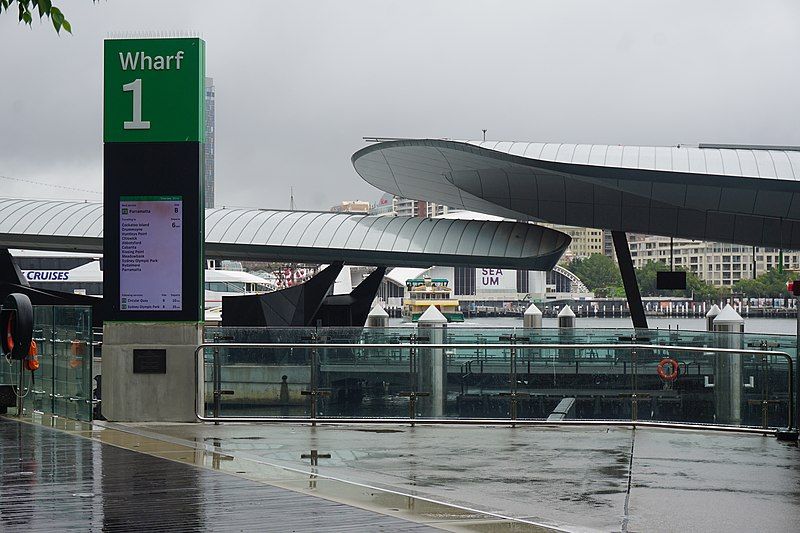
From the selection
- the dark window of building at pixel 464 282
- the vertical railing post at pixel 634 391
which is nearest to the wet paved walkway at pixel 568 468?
the vertical railing post at pixel 634 391

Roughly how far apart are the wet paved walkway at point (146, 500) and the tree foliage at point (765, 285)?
94.5 metres

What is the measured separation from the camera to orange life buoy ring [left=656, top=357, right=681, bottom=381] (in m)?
16.0

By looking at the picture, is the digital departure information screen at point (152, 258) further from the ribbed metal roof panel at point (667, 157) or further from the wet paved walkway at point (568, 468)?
the ribbed metal roof panel at point (667, 157)

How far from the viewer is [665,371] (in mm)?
16188

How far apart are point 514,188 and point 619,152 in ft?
20.0

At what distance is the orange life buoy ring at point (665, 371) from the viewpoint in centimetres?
1596

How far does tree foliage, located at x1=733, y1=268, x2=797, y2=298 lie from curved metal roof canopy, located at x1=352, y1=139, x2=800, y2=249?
52.6m

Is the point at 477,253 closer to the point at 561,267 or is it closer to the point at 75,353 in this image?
the point at 75,353

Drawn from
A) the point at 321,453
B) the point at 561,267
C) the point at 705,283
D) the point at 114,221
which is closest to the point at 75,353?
the point at 114,221

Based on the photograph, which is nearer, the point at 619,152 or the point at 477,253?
the point at 619,152

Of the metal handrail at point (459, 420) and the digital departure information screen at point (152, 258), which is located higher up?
the digital departure information screen at point (152, 258)

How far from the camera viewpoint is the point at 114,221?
16219 mm

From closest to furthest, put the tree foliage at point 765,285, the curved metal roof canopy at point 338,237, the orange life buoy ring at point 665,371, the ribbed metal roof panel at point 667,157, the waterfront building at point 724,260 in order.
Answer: the orange life buoy ring at point 665,371 < the ribbed metal roof panel at point 667,157 < the curved metal roof canopy at point 338,237 < the tree foliage at point 765,285 < the waterfront building at point 724,260

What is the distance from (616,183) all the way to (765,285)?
79.3m
